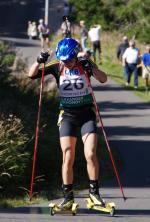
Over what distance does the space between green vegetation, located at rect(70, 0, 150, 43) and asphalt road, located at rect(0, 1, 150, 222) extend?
20.6m

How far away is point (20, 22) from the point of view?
58.5 metres

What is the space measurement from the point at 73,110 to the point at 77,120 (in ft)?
0.41

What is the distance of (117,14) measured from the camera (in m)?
49.3

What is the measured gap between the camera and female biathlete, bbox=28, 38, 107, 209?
29.5 ft

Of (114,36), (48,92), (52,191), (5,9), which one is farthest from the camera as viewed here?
(5,9)

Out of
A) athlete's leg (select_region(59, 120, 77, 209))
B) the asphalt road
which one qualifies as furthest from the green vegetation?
→ athlete's leg (select_region(59, 120, 77, 209))

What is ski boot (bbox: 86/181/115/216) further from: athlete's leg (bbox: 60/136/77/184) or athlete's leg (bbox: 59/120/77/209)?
athlete's leg (bbox: 60/136/77/184)

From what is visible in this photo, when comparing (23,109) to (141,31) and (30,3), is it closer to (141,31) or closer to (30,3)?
(141,31)

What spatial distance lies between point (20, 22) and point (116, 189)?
48.2 m

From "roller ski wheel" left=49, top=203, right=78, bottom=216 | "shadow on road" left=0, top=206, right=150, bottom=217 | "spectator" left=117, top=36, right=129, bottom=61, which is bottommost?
"shadow on road" left=0, top=206, right=150, bottom=217

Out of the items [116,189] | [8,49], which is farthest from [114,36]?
[116,189]

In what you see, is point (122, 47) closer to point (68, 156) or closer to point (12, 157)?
point (12, 157)

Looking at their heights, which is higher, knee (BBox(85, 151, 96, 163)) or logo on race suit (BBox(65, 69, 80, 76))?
logo on race suit (BBox(65, 69, 80, 76))

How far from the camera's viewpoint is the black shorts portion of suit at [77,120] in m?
9.07
